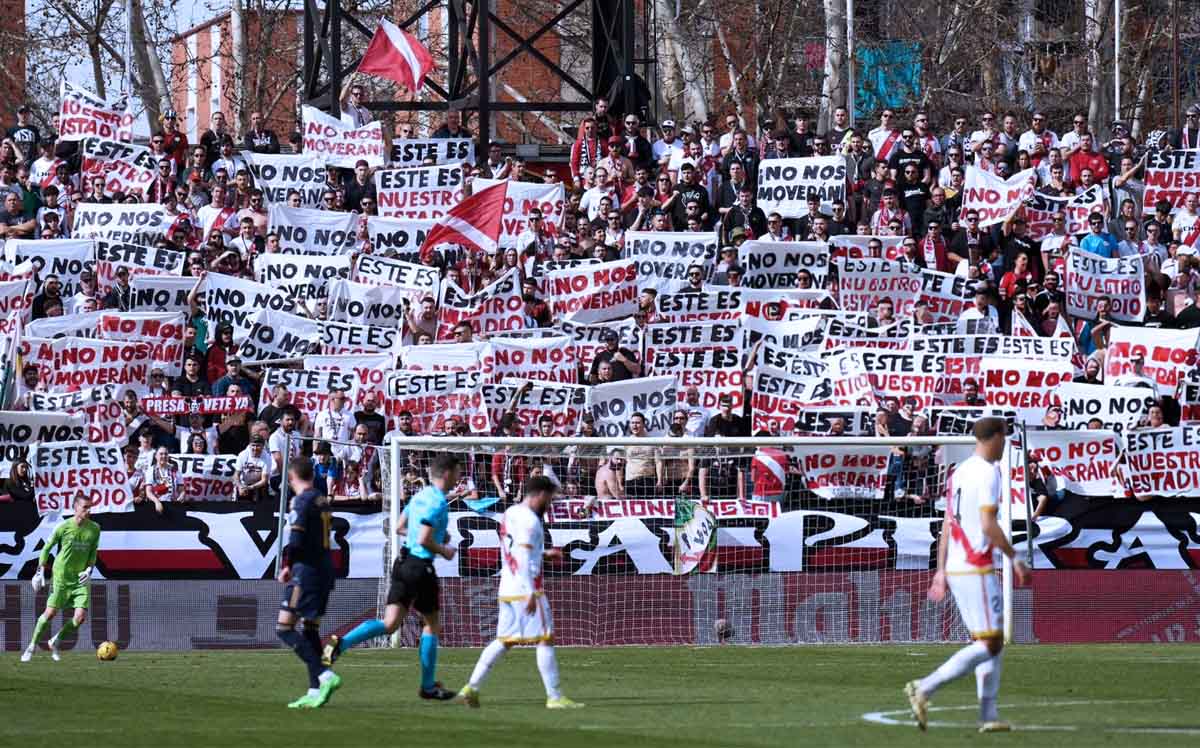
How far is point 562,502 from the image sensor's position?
23.2m

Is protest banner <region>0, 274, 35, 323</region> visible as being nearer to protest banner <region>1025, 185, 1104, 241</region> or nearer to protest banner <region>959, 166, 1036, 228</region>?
protest banner <region>959, 166, 1036, 228</region>

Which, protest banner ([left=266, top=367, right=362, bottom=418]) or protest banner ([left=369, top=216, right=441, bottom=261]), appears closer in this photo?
protest banner ([left=266, top=367, right=362, bottom=418])

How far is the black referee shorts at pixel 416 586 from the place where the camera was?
603 inches

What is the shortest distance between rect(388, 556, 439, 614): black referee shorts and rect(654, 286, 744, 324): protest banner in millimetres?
11722

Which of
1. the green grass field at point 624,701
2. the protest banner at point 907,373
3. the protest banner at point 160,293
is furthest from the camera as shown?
the protest banner at point 160,293

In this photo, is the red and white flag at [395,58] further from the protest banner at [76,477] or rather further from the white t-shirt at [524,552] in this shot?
the white t-shirt at [524,552]

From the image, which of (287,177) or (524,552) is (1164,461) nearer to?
(524,552)

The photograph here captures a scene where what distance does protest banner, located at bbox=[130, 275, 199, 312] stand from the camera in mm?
27203

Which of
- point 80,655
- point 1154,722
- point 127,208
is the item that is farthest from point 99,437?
point 1154,722

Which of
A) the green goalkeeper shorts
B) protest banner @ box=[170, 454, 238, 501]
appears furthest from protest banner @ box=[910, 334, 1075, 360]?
the green goalkeeper shorts

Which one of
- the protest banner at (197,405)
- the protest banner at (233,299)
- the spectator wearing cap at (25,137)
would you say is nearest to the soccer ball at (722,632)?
the protest banner at (197,405)

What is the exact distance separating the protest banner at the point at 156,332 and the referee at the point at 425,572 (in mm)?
11458

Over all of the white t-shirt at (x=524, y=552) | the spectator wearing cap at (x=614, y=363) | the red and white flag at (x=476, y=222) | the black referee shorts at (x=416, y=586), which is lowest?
the black referee shorts at (x=416, y=586)

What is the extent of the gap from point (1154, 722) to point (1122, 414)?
11.5 m
